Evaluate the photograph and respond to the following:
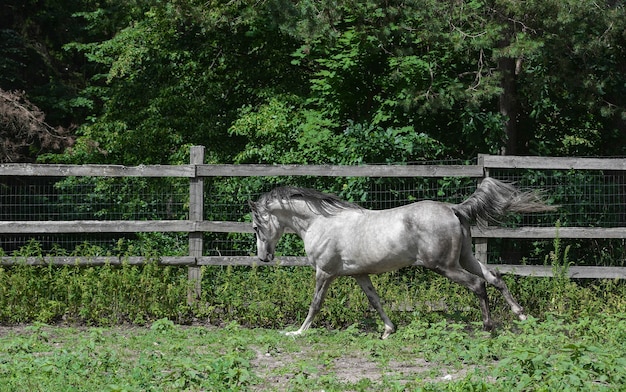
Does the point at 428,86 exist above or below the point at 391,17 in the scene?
below

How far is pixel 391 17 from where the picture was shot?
13.4m

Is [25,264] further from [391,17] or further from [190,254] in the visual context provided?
[391,17]

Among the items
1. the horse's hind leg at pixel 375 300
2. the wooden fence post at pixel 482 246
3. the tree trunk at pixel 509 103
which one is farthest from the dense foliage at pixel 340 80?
the horse's hind leg at pixel 375 300

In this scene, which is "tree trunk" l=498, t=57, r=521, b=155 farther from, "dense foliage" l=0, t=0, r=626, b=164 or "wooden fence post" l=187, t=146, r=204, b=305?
"wooden fence post" l=187, t=146, r=204, b=305

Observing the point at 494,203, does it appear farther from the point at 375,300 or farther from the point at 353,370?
the point at 353,370

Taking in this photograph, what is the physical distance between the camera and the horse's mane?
401 inches

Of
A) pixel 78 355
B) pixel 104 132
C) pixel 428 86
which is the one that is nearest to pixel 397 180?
pixel 428 86

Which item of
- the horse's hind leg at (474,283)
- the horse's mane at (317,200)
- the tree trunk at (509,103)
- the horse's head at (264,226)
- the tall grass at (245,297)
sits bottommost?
the tall grass at (245,297)

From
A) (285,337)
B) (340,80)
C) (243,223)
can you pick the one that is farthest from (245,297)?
(340,80)

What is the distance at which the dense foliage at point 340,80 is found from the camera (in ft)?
41.4

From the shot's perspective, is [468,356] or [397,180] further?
[397,180]

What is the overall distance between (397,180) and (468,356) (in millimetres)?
4778

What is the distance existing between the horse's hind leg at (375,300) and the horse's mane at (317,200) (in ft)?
2.61

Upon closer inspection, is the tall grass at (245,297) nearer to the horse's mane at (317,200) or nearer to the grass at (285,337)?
the grass at (285,337)
